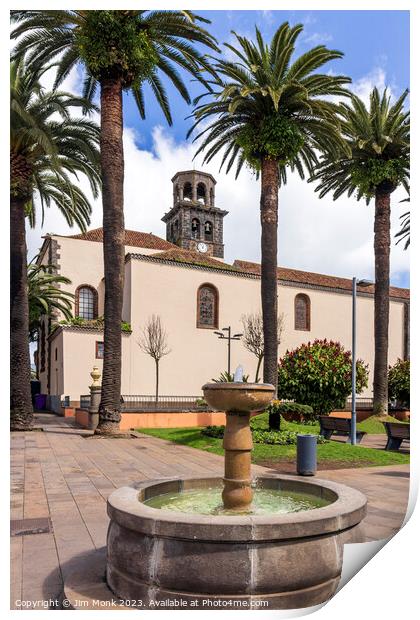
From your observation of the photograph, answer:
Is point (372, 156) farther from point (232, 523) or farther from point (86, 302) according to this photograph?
point (86, 302)

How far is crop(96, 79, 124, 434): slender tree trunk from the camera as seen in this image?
845 cm

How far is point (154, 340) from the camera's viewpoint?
2402 cm

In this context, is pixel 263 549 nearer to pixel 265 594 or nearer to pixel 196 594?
pixel 265 594

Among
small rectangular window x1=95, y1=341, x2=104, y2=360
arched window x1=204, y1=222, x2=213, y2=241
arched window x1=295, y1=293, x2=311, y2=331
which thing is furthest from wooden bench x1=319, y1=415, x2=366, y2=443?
arched window x1=204, y1=222, x2=213, y2=241

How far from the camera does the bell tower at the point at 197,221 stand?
1021 inches

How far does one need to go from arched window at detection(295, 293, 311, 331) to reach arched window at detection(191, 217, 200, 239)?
760 centimetres

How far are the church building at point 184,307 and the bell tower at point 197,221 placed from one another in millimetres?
88

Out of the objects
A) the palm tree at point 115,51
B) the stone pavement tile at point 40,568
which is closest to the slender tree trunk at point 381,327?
the palm tree at point 115,51

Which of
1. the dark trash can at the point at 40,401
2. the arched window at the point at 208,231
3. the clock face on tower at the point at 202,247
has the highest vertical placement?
the arched window at the point at 208,231

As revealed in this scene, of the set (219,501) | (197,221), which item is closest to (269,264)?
(219,501)

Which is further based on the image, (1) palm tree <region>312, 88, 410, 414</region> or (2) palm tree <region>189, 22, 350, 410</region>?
(2) palm tree <region>189, 22, 350, 410</region>

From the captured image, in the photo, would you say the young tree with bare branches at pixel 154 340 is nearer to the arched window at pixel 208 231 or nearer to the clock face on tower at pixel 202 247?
the arched window at pixel 208 231

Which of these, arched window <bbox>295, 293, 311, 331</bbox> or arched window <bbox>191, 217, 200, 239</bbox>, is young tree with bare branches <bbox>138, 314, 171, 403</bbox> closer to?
arched window <bbox>191, 217, 200, 239</bbox>

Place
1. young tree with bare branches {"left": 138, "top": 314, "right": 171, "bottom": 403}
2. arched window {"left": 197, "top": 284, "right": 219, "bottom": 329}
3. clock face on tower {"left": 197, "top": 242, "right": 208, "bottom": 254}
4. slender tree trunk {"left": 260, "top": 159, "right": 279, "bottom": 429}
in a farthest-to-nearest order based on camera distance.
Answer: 1. clock face on tower {"left": 197, "top": 242, "right": 208, "bottom": 254}
2. arched window {"left": 197, "top": 284, "right": 219, "bottom": 329}
3. young tree with bare branches {"left": 138, "top": 314, "right": 171, "bottom": 403}
4. slender tree trunk {"left": 260, "top": 159, "right": 279, "bottom": 429}
